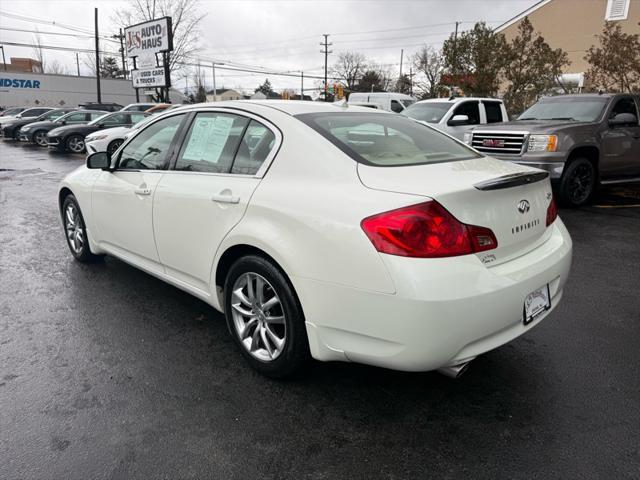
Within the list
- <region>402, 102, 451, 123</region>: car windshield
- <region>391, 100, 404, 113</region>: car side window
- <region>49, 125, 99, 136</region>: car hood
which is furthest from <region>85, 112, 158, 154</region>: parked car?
<region>391, 100, 404, 113</region>: car side window

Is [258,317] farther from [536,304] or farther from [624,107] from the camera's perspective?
[624,107]

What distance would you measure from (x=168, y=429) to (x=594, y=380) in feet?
8.01

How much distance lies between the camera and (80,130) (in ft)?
59.5

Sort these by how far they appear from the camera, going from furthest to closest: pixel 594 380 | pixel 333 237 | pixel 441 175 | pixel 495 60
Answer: pixel 495 60 < pixel 594 380 < pixel 441 175 < pixel 333 237

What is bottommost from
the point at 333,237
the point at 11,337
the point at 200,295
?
the point at 11,337

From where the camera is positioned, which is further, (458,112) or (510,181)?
(458,112)

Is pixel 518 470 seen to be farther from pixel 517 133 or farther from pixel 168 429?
pixel 517 133

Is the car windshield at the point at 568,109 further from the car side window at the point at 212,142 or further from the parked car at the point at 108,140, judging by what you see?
the parked car at the point at 108,140

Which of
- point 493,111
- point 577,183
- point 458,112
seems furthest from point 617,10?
point 577,183

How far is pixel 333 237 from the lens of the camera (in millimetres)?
2318

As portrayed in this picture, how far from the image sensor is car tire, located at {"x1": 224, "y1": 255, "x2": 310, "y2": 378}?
2594mm

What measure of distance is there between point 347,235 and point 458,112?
9760 mm

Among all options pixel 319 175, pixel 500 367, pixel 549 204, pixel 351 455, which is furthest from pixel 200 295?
pixel 549 204

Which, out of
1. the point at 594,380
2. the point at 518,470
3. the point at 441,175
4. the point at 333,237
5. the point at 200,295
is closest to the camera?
the point at 518,470
